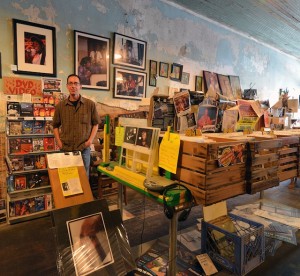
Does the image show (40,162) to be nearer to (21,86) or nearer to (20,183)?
(20,183)

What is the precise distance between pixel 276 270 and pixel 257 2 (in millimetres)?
3555

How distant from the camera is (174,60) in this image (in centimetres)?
403

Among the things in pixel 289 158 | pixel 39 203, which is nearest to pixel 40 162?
pixel 39 203

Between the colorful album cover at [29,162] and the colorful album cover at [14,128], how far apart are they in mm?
277

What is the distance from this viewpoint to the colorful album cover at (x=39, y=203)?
2.63m

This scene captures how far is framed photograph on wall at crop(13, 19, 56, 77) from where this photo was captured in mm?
2579

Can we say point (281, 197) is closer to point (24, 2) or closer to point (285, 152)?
point (285, 152)

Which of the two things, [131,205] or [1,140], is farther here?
[131,205]

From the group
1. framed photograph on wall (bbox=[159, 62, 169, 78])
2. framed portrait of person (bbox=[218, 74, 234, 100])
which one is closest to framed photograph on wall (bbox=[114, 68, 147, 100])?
framed photograph on wall (bbox=[159, 62, 169, 78])

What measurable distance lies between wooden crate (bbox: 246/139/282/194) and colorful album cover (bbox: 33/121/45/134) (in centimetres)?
222

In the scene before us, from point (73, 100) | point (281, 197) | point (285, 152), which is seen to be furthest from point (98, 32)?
point (281, 197)

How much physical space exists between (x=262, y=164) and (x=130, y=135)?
2.67 feet

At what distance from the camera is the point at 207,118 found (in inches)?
59.6

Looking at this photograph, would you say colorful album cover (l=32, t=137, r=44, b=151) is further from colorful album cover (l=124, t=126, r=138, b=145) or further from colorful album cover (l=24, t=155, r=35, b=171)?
colorful album cover (l=124, t=126, r=138, b=145)
